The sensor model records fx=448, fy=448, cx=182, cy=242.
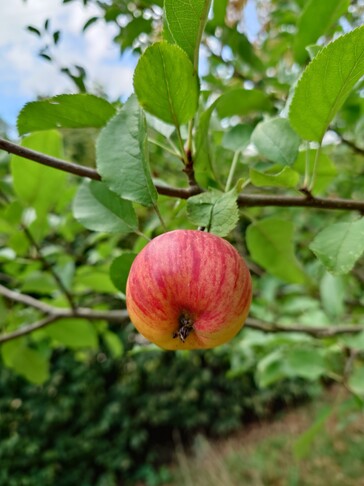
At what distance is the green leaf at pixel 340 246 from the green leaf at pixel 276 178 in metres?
0.08

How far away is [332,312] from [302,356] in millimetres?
200

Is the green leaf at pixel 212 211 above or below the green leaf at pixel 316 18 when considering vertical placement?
below

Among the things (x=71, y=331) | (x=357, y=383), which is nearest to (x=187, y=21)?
(x=71, y=331)

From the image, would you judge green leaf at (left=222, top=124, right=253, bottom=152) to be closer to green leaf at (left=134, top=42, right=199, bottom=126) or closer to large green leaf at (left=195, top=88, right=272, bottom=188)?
large green leaf at (left=195, top=88, right=272, bottom=188)

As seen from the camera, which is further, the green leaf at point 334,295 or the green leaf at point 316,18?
the green leaf at point 334,295

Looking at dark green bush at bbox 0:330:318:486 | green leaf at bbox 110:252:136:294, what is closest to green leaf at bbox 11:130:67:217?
green leaf at bbox 110:252:136:294

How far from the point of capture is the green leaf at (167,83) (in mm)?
474

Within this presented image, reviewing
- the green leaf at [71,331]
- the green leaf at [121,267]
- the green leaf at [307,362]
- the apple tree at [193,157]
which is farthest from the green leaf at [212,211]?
the green leaf at [307,362]

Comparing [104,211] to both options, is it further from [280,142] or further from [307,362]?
[307,362]

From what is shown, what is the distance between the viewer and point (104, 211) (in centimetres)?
66

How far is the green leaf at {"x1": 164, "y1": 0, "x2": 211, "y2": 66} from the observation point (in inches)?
18.4

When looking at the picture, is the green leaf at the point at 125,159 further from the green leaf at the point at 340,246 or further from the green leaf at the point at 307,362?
the green leaf at the point at 307,362

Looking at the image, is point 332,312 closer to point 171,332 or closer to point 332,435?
point 171,332

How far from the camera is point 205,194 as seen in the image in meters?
0.50
